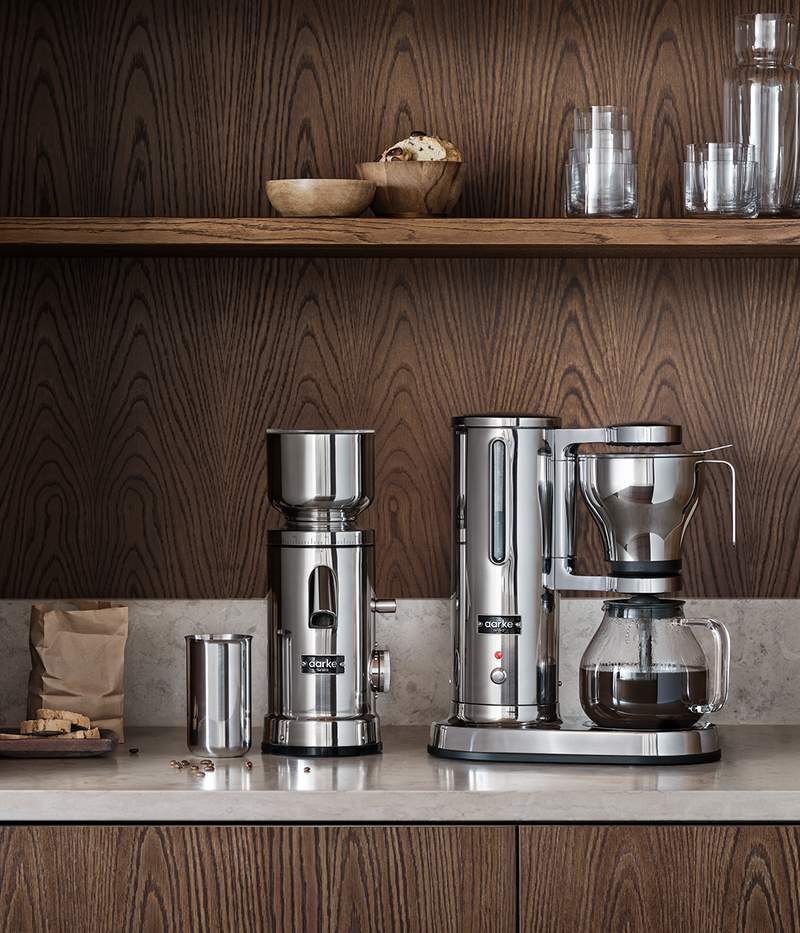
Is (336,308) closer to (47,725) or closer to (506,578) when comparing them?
(506,578)

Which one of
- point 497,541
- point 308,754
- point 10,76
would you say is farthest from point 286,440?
point 10,76

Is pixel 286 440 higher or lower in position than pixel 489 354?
lower

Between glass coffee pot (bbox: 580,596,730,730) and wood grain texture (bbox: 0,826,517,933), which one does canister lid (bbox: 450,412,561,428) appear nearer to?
glass coffee pot (bbox: 580,596,730,730)

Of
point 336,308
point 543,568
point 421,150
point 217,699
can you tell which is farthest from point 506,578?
point 421,150

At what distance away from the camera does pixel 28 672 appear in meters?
2.07

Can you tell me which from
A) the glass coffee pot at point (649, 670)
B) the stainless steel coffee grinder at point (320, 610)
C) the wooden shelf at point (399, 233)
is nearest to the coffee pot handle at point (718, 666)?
the glass coffee pot at point (649, 670)

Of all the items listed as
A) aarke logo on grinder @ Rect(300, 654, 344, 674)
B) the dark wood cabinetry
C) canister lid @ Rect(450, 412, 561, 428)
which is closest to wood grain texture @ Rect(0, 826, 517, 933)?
the dark wood cabinetry

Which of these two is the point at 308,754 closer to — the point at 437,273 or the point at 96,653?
the point at 96,653

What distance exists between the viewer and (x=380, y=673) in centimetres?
182

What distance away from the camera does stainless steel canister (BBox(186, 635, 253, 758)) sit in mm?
1763

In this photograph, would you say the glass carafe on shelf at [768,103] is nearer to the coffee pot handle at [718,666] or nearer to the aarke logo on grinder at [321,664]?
the coffee pot handle at [718,666]

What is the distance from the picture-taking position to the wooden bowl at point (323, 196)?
184 cm

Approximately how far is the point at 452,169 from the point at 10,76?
80cm

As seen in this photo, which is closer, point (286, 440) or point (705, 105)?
point (286, 440)
